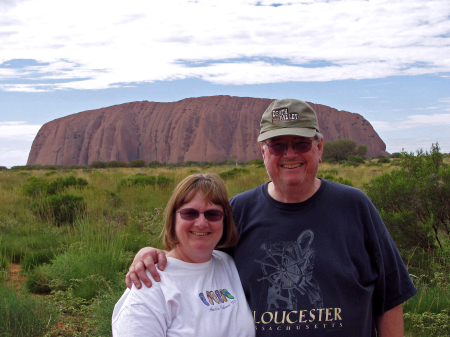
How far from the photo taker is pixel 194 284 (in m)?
1.80

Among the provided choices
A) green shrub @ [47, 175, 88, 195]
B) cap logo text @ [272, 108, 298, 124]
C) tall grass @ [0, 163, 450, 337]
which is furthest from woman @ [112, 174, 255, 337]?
green shrub @ [47, 175, 88, 195]

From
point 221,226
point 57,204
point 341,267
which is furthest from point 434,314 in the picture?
point 57,204

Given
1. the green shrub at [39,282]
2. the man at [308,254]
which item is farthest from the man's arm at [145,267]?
the green shrub at [39,282]

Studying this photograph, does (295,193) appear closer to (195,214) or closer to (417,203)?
(195,214)

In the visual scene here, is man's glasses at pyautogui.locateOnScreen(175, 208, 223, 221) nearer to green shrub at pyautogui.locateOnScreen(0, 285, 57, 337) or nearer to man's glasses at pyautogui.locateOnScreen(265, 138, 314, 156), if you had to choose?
man's glasses at pyautogui.locateOnScreen(265, 138, 314, 156)

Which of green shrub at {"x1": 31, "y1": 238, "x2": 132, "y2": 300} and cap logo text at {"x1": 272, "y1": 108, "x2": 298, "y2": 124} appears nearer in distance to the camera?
cap logo text at {"x1": 272, "y1": 108, "x2": 298, "y2": 124}

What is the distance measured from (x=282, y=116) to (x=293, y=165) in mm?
301

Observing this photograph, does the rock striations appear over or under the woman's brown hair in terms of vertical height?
over

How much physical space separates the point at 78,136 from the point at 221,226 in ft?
313

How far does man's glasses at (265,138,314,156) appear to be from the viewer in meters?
2.09

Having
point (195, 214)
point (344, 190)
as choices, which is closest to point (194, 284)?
point (195, 214)

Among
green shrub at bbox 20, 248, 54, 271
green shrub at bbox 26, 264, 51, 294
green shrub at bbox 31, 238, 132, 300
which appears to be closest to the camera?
green shrub at bbox 31, 238, 132, 300

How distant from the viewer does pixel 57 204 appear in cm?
796

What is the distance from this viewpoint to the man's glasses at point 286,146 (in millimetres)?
2092
